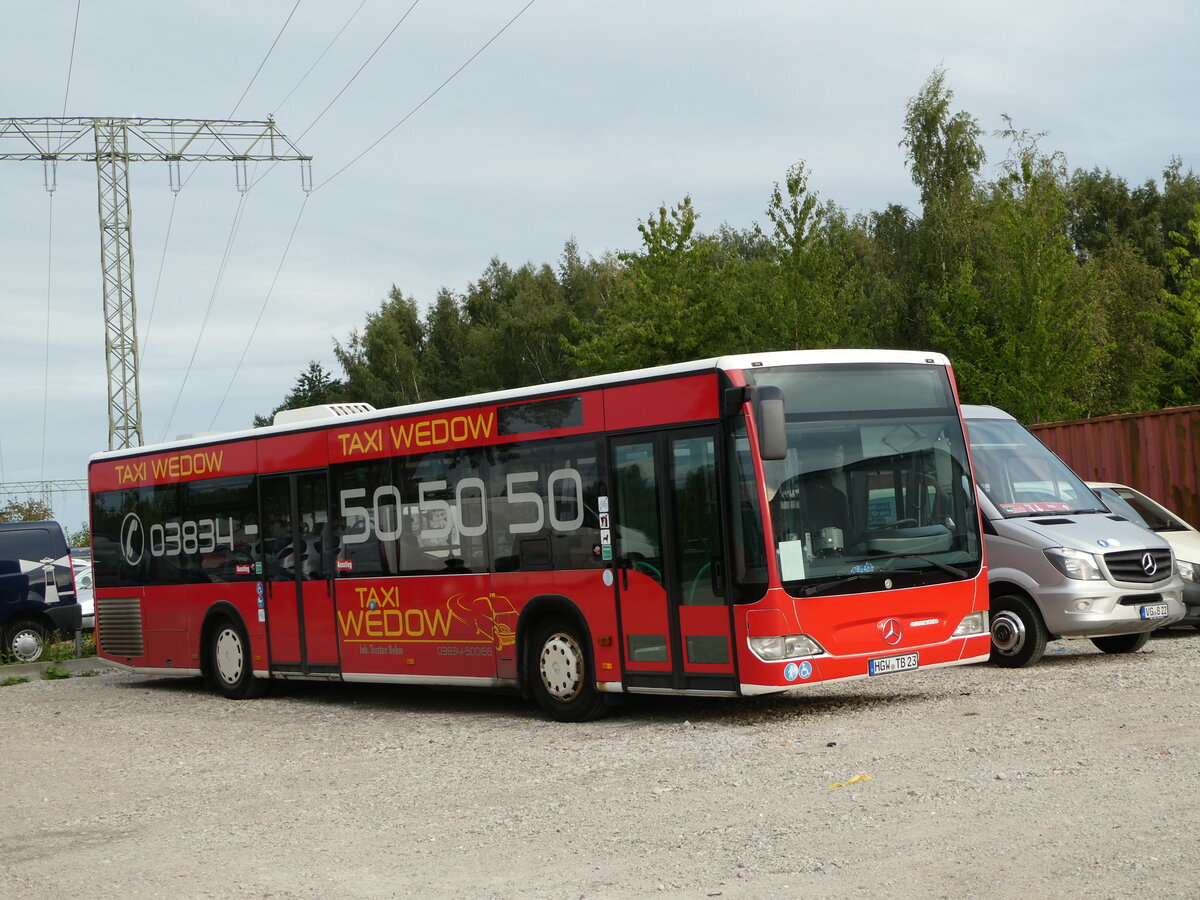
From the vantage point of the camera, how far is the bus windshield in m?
10.7

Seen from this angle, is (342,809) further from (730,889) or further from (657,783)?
(730,889)

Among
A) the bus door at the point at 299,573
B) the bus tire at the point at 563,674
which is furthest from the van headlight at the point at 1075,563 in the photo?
the bus door at the point at 299,573

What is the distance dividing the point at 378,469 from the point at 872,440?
5.29 metres

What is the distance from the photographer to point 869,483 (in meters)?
11.0

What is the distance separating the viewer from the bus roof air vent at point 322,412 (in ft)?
50.3

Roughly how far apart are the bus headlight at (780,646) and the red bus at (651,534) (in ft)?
0.06

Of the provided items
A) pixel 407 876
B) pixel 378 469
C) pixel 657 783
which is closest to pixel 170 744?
pixel 378 469

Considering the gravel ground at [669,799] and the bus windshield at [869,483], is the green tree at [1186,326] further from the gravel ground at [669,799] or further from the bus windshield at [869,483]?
the bus windshield at [869,483]

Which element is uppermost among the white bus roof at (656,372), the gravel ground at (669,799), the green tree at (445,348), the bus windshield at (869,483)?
the green tree at (445,348)

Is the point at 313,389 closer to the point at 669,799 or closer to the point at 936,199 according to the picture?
the point at 936,199

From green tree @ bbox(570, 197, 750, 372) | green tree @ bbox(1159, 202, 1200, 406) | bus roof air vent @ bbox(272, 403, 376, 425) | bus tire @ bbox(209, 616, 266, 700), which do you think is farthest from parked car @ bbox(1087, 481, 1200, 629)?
green tree @ bbox(570, 197, 750, 372)

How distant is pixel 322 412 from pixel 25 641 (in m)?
10.9

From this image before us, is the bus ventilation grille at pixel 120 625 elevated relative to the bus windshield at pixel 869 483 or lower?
lower

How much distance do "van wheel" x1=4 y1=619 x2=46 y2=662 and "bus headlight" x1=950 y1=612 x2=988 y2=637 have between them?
17.3 metres
